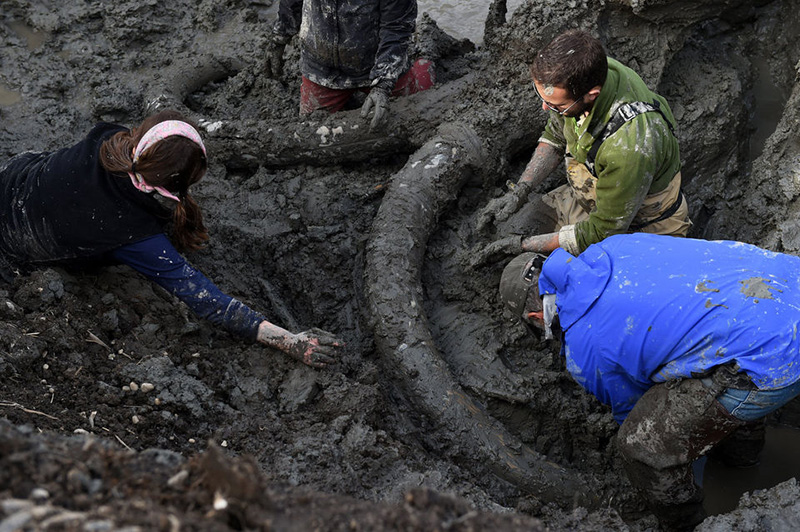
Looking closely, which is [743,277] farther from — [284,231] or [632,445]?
[284,231]

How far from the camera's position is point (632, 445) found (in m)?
2.50

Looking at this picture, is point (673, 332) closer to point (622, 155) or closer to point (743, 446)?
point (622, 155)

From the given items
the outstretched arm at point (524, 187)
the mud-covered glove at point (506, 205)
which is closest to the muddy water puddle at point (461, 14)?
the outstretched arm at point (524, 187)

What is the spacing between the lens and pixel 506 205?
10.8 ft

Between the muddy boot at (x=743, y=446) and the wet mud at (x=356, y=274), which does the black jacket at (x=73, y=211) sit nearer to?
the wet mud at (x=356, y=274)

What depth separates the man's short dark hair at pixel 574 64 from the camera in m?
2.57

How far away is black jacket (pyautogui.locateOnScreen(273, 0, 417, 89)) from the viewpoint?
11.6ft

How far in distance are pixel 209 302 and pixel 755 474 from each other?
2720 millimetres

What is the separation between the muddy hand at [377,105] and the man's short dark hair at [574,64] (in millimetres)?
1178

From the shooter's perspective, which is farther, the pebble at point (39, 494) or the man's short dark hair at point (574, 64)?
the man's short dark hair at point (574, 64)

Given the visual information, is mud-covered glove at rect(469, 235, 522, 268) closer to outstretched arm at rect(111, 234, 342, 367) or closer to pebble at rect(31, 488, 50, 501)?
outstretched arm at rect(111, 234, 342, 367)

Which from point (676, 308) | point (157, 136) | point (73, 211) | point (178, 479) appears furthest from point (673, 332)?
point (73, 211)

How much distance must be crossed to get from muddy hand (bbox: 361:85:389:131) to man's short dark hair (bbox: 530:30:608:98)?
1178mm

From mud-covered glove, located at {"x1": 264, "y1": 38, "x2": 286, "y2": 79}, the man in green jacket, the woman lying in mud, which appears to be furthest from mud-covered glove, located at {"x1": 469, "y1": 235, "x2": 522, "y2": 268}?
mud-covered glove, located at {"x1": 264, "y1": 38, "x2": 286, "y2": 79}
